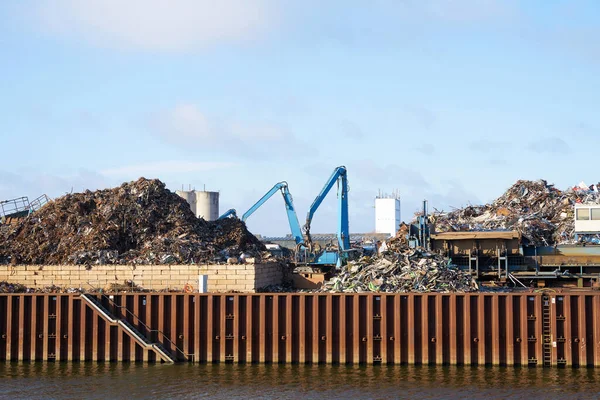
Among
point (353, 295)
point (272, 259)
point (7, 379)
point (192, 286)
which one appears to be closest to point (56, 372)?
point (7, 379)

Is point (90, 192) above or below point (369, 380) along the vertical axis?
above

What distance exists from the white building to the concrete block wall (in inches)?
3062

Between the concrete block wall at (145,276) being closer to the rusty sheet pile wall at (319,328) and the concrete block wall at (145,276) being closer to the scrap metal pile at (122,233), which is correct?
the scrap metal pile at (122,233)

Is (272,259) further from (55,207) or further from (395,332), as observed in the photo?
(395,332)

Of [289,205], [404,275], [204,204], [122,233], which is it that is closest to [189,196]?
[204,204]

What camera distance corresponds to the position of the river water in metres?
25.8

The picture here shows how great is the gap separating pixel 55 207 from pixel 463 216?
23.8 m

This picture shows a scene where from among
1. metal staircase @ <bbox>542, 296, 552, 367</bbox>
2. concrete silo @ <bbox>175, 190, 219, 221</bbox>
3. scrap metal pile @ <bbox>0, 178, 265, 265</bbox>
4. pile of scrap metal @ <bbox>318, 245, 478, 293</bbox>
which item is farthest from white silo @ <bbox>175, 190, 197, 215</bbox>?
metal staircase @ <bbox>542, 296, 552, 367</bbox>

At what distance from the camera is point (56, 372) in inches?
1166

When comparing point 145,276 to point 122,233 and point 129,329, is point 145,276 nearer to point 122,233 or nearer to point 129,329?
point 122,233

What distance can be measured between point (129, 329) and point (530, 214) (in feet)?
83.9

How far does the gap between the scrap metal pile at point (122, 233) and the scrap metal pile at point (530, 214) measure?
12237 mm

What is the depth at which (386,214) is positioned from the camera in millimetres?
116500

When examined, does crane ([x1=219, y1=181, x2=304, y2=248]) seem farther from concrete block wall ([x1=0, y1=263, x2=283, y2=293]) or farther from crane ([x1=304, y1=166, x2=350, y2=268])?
concrete block wall ([x1=0, y1=263, x2=283, y2=293])
